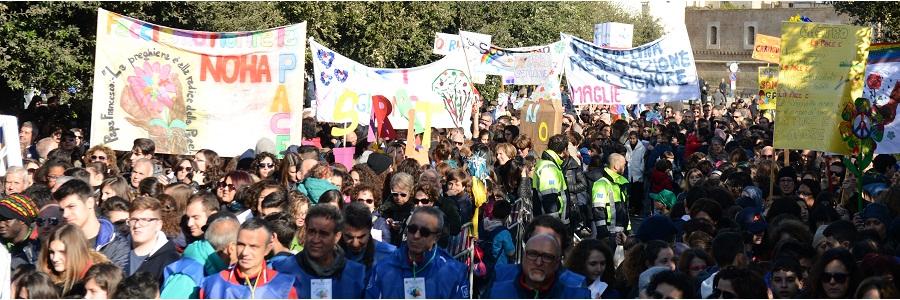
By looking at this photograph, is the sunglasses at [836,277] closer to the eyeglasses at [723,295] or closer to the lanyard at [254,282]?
the eyeglasses at [723,295]

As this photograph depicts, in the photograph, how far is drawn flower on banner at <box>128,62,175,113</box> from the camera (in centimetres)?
1240

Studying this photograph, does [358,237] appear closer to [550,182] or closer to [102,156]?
[550,182]

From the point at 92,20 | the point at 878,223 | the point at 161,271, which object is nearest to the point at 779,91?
the point at 878,223

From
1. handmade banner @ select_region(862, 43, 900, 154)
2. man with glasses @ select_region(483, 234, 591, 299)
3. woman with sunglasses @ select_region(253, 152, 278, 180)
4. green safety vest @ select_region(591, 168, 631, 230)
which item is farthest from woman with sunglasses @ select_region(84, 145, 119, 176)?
handmade banner @ select_region(862, 43, 900, 154)

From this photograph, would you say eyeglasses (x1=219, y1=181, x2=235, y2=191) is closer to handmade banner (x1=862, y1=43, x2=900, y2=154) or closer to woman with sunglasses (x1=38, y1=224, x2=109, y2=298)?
woman with sunglasses (x1=38, y1=224, x2=109, y2=298)

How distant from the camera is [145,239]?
728 centimetres

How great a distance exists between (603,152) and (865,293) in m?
9.57

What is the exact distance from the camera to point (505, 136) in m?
16.5

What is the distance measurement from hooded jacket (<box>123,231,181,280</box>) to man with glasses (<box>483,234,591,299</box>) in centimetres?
188

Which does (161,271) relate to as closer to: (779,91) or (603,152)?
(779,91)

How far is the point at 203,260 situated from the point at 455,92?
10.1 m

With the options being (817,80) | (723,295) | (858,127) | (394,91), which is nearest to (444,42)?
(394,91)

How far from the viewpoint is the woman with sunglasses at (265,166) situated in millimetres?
11211

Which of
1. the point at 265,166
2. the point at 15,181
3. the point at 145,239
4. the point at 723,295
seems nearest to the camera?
the point at 723,295
